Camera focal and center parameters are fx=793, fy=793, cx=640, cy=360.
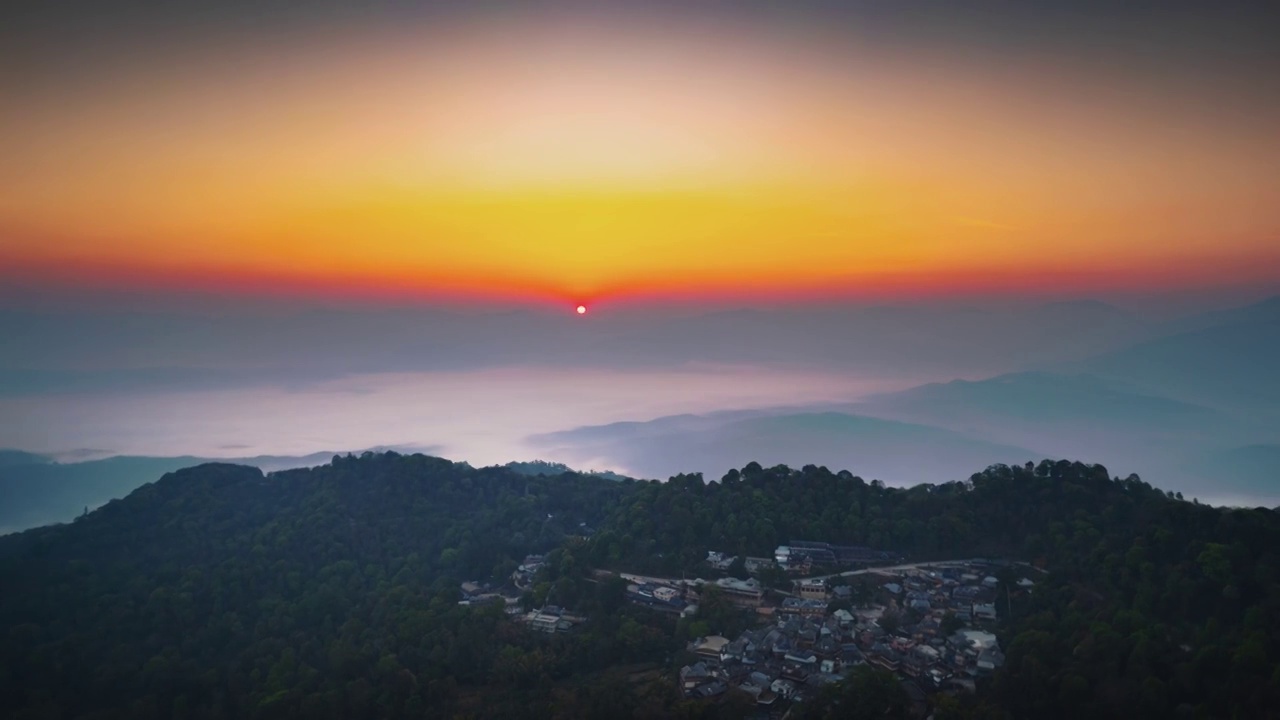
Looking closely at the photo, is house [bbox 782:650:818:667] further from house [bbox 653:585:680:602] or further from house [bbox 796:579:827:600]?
house [bbox 653:585:680:602]

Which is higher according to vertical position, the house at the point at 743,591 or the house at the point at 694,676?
the house at the point at 743,591

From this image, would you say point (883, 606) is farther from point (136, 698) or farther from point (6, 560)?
point (6, 560)

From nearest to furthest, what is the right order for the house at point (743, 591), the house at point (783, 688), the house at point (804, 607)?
1. the house at point (783, 688)
2. the house at point (804, 607)
3. the house at point (743, 591)

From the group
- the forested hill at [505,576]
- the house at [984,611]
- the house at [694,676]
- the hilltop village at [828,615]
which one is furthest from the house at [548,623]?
the house at [984,611]

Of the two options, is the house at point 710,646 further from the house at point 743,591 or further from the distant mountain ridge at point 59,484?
the distant mountain ridge at point 59,484

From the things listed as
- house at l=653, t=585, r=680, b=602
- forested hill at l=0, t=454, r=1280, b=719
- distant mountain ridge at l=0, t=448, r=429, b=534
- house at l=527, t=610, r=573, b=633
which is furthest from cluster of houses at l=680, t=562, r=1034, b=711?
distant mountain ridge at l=0, t=448, r=429, b=534

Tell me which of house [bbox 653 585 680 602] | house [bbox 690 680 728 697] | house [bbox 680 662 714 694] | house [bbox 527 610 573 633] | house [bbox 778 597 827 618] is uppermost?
house [bbox 653 585 680 602]

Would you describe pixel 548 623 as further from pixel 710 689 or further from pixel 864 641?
pixel 864 641
